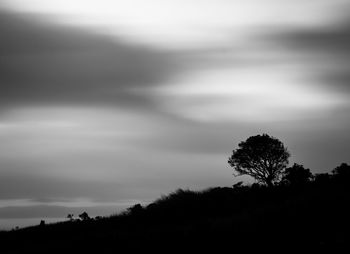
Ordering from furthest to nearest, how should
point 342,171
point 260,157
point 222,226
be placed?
point 260,157 → point 342,171 → point 222,226

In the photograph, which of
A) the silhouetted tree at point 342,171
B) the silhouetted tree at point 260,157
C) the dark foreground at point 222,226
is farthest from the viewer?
the silhouetted tree at point 260,157

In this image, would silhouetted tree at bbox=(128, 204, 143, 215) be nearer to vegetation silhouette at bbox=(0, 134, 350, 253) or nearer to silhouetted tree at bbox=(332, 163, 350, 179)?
vegetation silhouette at bbox=(0, 134, 350, 253)

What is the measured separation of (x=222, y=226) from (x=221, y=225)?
1.18 ft

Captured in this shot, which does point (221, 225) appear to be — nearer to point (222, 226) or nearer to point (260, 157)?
point (222, 226)

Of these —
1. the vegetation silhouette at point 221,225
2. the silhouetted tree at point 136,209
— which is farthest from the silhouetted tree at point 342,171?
the silhouetted tree at point 136,209

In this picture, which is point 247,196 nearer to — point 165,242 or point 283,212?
point 283,212

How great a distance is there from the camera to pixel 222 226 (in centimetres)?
2633

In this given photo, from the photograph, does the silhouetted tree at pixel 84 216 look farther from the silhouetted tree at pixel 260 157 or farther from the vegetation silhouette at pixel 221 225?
the silhouetted tree at pixel 260 157

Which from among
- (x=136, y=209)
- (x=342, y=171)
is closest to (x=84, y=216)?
(x=136, y=209)

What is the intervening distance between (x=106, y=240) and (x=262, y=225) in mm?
8072

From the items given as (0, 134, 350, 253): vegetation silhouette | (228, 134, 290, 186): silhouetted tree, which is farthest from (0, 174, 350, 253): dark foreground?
(228, 134, 290, 186): silhouetted tree

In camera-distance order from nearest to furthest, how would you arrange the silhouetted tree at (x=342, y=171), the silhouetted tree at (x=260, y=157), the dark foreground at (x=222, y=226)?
1. the dark foreground at (x=222, y=226)
2. the silhouetted tree at (x=342, y=171)
3. the silhouetted tree at (x=260, y=157)

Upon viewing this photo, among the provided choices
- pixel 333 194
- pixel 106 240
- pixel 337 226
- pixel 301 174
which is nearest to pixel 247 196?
pixel 333 194

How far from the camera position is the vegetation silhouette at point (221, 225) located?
22.8 meters
